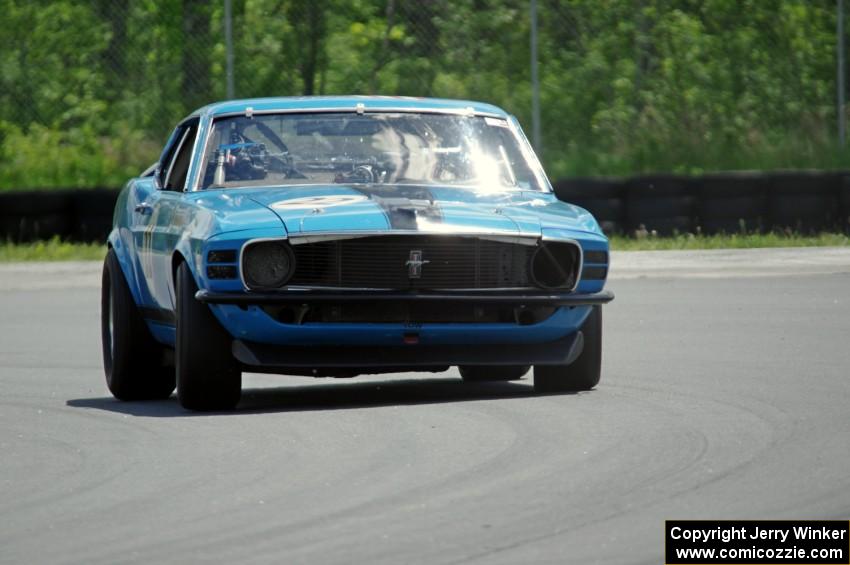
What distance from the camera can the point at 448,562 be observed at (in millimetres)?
5344

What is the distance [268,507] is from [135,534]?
21.2 inches

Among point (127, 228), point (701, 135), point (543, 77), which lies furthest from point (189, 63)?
point (127, 228)

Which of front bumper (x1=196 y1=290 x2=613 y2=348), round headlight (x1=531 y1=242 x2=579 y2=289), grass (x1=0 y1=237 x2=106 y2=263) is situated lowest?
grass (x1=0 y1=237 x2=106 y2=263)

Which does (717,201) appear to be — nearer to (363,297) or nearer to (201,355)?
(363,297)

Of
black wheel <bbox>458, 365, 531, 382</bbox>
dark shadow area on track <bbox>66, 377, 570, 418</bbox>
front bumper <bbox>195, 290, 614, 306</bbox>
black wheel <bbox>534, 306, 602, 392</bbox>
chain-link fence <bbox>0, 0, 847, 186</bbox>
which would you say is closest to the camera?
front bumper <bbox>195, 290, 614, 306</bbox>

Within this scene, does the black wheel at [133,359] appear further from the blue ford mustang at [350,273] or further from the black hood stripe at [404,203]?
the black hood stripe at [404,203]

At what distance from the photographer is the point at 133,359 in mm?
9648

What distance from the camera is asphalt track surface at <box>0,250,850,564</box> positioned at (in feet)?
18.8

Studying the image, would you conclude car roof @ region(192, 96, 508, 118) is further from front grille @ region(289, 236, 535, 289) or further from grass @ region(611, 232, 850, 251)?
grass @ region(611, 232, 850, 251)

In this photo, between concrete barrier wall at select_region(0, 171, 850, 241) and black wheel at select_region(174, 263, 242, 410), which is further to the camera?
concrete barrier wall at select_region(0, 171, 850, 241)

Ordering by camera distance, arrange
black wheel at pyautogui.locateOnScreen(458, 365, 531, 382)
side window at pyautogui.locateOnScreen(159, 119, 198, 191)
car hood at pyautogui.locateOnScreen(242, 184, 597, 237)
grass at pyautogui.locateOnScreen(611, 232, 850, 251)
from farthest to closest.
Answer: grass at pyautogui.locateOnScreen(611, 232, 850, 251)
black wheel at pyautogui.locateOnScreen(458, 365, 531, 382)
side window at pyautogui.locateOnScreen(159, 119, 198, 191)
car hood at pyautogui.locateOnScreen(242, 184, 597, 237)

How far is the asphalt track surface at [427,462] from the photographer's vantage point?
5.73 metres

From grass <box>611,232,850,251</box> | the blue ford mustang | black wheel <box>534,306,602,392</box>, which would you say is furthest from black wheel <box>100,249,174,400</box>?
grass <box>611,232,850,251</box>

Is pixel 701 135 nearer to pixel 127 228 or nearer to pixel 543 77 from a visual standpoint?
pixel 543 77
